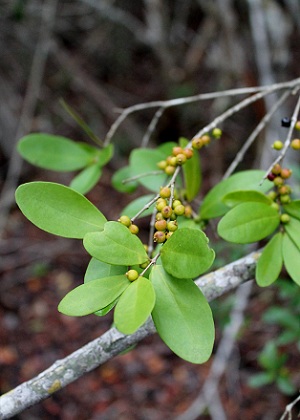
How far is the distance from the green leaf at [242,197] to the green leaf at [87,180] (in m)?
0.35

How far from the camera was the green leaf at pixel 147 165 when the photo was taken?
43.6 inches

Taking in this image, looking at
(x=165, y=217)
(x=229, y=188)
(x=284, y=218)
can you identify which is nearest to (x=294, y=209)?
(x=284, y=218)

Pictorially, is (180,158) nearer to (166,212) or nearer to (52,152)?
(166,212)

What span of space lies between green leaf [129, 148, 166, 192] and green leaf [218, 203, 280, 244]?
0.30 meters

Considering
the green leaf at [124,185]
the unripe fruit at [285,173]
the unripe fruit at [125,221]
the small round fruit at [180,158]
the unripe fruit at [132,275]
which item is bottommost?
the green leaf at [124,185]

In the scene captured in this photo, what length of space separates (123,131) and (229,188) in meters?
2.68

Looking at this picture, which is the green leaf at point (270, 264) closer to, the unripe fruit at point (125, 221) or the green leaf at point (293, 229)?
the green leaf at point (293, 229)

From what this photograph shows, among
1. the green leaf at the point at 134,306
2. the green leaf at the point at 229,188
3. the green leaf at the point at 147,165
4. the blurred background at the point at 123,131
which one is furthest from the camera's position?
the blurred background at the point at 123,131

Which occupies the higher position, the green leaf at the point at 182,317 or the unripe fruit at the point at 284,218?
the unripe fruit at the point at 284,218

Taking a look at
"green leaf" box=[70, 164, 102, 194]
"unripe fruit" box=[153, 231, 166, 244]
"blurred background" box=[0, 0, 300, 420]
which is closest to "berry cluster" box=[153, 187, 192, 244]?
"unripe fruit" box=[153, 231, 166, 244]

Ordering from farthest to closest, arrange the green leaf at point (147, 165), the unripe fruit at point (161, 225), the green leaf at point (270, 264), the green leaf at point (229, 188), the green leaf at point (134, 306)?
the green leaf at point (147, 165), the green leaf at point (229, 188), the green leaf at point (270, 264), the unripe fruit at point (161, 225), the green leaf at point (134, 306)

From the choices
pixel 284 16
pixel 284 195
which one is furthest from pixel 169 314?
pixel 284 16

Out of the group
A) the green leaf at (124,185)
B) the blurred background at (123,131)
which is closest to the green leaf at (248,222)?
the green leaf at (124,185)

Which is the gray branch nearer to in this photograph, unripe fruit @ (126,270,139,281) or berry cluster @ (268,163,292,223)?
unripe fruit @ (126,270,139,281)
